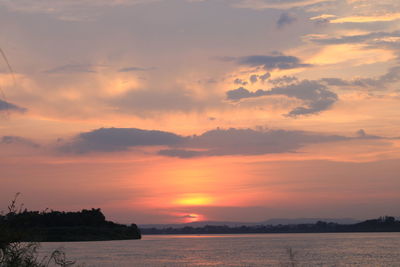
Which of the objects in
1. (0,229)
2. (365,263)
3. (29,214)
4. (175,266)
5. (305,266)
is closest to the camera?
(0,229)

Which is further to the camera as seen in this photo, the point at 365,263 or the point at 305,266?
the point at 365,263

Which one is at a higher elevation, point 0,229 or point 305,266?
point 0,229

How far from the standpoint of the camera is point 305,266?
3425 inches

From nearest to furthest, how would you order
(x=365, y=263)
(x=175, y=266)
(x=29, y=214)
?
(x=29, y=214) → (x=175, y=266) → (x=365, y=263)

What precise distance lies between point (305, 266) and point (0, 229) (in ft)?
229

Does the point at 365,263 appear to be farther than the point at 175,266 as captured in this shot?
Yes

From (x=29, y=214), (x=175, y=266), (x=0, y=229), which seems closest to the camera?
(x=0, y=229)

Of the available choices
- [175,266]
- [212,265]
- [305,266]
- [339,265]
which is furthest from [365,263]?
[175,266]

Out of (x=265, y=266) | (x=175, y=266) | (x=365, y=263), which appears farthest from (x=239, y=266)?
(x=365, y=263)

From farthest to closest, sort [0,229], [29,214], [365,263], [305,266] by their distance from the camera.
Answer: [365,263], [305,266], [29,214], [0,229]

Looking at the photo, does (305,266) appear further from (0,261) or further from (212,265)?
(0,261)

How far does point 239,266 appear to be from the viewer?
301ft

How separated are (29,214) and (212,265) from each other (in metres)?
74.6

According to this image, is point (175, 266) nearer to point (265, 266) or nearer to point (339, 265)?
point (265, 266)
